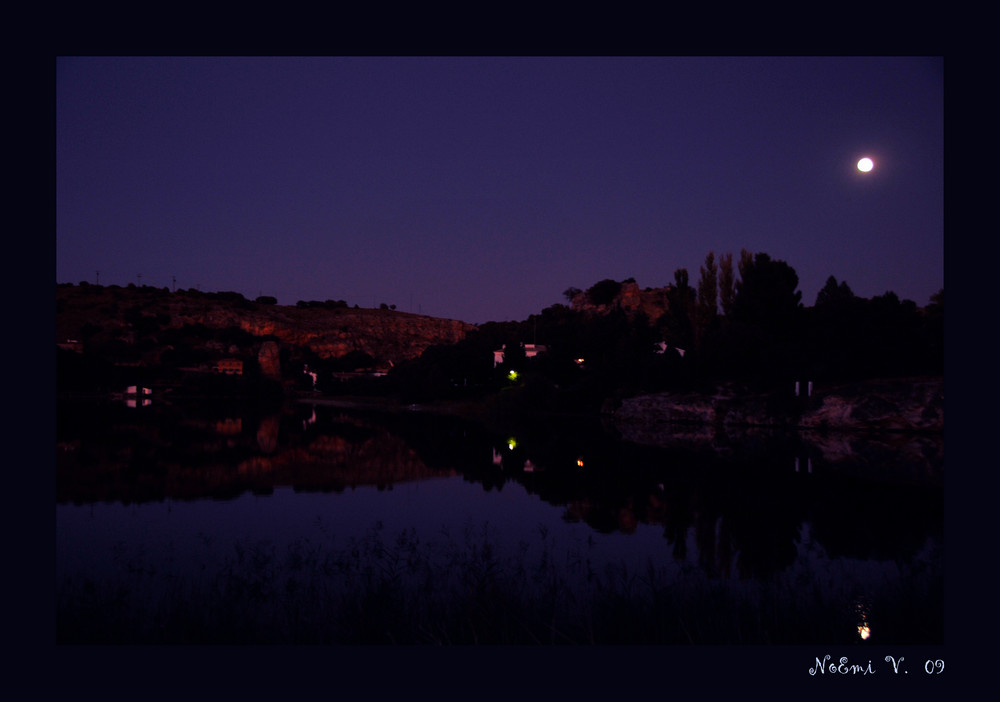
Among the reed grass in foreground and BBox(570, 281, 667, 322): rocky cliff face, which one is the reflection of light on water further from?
BBox(570, 281, 667, 322): rocky cliff face

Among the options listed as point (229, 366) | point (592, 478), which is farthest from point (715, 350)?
point (229, 366)

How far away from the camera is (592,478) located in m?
15.8

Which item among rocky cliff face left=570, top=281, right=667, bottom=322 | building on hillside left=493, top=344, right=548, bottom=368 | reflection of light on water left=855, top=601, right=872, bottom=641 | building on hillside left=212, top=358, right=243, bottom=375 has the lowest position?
reflection of light on water left=855, top=601, right=872, bottom=641

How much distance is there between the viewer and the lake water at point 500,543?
5672 mm

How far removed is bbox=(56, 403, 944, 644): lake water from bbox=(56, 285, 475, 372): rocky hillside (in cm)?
7140

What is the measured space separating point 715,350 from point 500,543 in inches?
1211

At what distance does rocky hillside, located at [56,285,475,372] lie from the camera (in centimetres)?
8462

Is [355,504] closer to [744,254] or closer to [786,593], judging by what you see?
[786,593]

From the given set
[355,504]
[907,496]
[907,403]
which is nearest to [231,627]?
[355,504]

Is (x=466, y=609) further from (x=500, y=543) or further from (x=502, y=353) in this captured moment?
(x=502, y=353)

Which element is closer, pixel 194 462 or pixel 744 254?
pixel 194 462

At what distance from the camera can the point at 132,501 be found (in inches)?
492

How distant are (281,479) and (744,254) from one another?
44.9 metres

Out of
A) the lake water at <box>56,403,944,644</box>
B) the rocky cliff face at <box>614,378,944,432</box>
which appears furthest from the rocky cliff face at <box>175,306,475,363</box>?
the lake water at <box>56,403,944,644</box>
